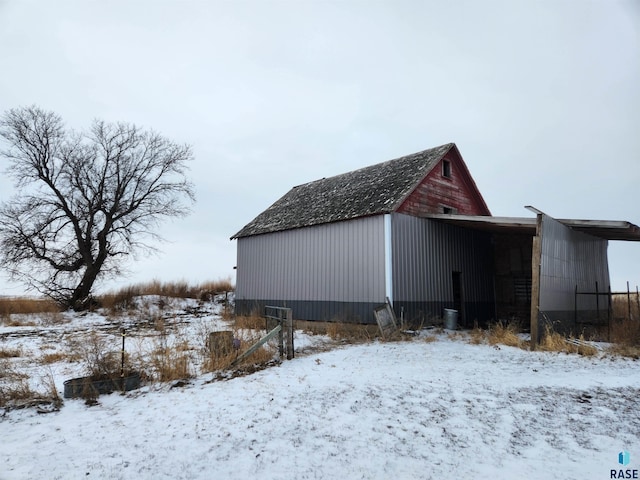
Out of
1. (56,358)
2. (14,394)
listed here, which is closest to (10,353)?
(56,358)

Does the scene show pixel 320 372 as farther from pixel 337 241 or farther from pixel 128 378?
pixel 337 241

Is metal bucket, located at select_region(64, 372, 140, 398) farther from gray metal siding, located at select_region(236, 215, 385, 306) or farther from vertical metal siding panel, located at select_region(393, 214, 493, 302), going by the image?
vertical metal siding panel, located at select_region(393, 214, 493, 302)

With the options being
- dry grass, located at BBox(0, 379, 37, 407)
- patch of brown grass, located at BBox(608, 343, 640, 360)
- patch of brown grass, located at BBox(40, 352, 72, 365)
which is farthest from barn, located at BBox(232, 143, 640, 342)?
dry grass, located at BBox(0, 379, 37, 407)

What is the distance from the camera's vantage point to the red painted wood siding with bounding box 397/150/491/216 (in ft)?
49.2

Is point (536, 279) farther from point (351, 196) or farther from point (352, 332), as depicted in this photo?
point (351, 196)

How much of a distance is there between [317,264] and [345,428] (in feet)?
35.6

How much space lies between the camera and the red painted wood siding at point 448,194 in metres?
15.0

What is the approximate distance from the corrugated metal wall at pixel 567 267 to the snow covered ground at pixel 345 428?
4.43 metres

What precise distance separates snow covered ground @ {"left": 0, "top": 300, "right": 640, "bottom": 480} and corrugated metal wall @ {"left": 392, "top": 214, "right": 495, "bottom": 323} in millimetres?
6401

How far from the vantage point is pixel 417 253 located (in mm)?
14508

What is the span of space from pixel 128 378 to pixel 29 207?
20.1m

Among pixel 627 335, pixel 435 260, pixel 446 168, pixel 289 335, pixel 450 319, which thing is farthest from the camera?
pixel 446 168

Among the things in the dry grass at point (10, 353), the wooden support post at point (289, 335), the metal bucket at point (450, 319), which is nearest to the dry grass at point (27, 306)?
the dry grass at point (10, 353)

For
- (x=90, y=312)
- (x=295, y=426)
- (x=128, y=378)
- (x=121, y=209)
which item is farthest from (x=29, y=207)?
(x=295, y=426)
